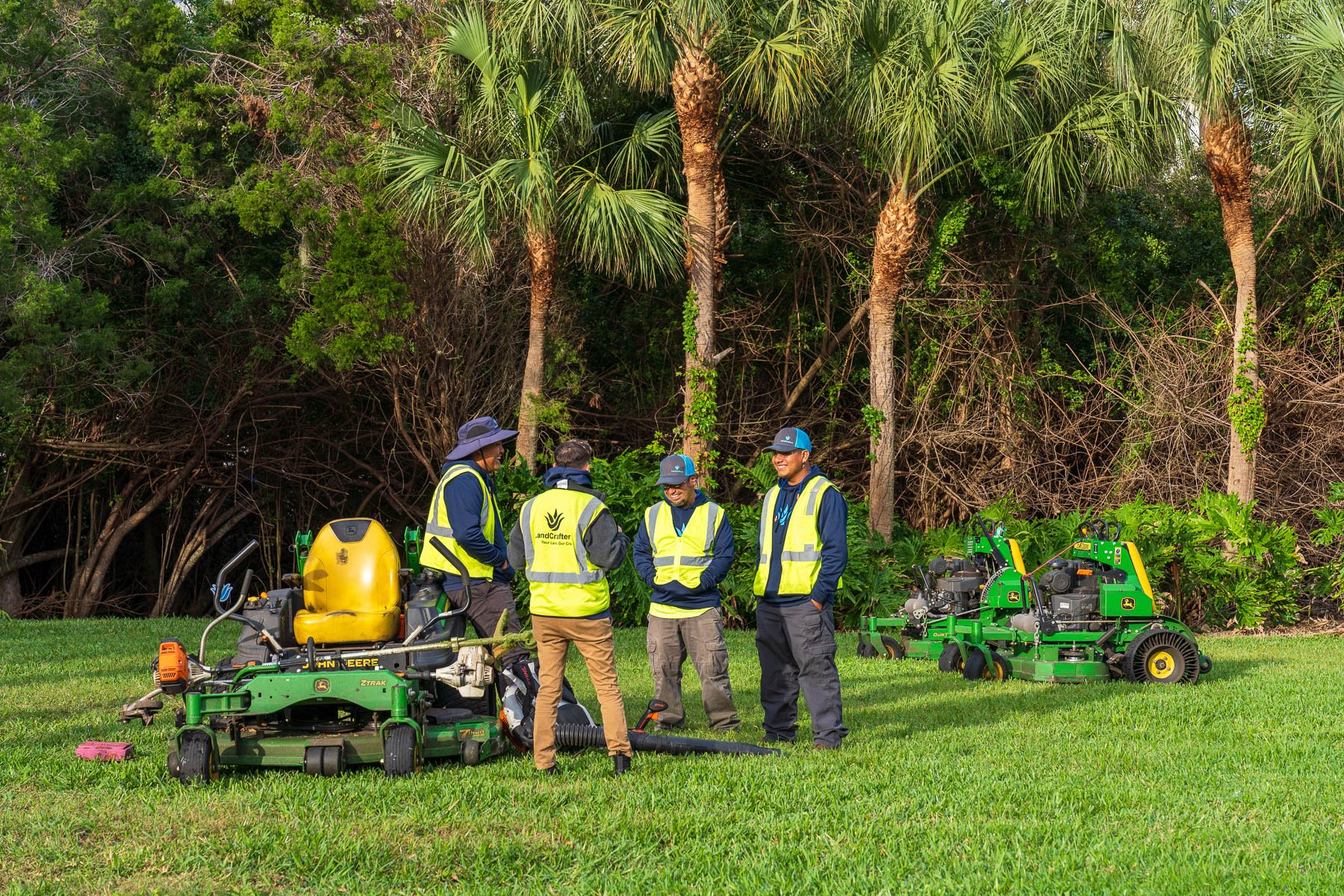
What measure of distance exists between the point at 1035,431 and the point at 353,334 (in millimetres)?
10845

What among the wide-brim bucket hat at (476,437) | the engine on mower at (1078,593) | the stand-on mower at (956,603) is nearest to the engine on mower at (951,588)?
the stand-on mower at (956,603)

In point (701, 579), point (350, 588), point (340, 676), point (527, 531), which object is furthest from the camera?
point (701, 579)

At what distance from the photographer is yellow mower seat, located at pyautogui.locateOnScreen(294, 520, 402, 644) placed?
7.96 m

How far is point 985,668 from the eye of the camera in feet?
39.4

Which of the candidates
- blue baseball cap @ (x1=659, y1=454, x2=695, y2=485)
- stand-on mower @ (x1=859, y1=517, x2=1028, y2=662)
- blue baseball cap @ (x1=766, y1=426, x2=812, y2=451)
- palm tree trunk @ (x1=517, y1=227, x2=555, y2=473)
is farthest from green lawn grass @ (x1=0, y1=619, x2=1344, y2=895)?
palm tree trunk @ (x1=517, y1=227, x2=555, y2=473)

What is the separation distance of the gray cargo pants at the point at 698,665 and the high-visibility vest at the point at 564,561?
1.40 metres

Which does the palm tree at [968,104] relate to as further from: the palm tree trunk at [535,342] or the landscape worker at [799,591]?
the landscape worker at [799,591]

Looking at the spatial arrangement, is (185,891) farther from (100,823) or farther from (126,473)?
(126,473)

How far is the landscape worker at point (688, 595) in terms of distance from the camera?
873 cm

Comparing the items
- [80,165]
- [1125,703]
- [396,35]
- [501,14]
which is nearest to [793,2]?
[501,14]

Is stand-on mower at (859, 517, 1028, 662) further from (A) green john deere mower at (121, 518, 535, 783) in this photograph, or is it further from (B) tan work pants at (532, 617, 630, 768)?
(B) tan work pants at (532, 617, 630, 768)

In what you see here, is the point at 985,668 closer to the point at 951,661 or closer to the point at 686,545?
the point at 951,661

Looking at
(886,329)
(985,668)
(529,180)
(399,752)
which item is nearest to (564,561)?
(399,752)

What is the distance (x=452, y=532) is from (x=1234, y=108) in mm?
13926
